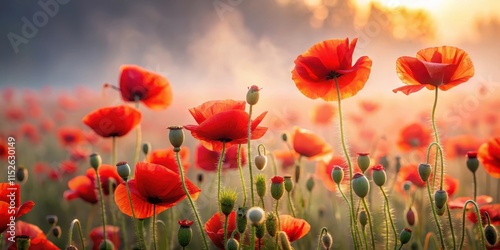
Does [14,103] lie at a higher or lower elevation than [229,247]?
higher

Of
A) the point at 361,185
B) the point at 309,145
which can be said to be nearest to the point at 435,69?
the point at 361,185

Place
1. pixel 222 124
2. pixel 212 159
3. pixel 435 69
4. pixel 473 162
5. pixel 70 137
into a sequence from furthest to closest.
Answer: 1. pixel 70 137
2. pixel 212 159
3. pixel 473 162
4. pixel 435 69
5. pixel 222 124

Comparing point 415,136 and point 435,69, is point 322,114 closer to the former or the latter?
point 415,136

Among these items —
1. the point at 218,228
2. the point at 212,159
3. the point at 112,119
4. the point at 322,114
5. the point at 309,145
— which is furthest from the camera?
the point at 322,114

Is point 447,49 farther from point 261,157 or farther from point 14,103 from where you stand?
point 14,103

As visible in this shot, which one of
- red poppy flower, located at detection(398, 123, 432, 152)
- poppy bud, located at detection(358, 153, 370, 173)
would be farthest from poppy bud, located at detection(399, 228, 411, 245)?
red poppy flower, located at detection(398, 123, 432, 152)

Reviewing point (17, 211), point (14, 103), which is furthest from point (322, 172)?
point (14, 103)
